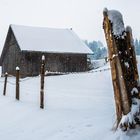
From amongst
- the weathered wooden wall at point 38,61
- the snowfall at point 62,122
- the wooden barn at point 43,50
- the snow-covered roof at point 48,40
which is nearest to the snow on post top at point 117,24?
the snowfall at point 62,122

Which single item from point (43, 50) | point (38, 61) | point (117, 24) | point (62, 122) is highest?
point (43, 50)

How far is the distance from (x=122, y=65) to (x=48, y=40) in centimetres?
2727

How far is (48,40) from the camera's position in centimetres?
3158

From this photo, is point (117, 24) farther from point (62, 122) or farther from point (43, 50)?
point (43, 50)

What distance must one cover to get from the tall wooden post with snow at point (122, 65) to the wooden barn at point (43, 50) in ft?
78.0

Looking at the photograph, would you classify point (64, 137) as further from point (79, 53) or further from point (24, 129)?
point (79, 53)

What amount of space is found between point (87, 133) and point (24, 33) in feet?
91.2

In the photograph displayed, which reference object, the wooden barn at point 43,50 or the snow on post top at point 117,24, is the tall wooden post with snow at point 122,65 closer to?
the snow on post top at point 117,24

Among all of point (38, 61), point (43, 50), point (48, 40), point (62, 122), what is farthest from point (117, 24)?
point (48, 40)

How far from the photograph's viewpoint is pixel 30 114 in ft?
25.7

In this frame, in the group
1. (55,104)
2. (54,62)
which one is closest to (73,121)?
(55,104)

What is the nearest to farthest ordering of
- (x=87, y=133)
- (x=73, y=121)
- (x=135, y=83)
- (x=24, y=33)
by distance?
(x=135, y=83), (x=87, y=133), (x=73, y=121), (x=24, y=33)

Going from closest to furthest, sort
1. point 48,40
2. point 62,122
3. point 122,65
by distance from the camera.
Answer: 1. point 122,65
2. point 62,122
3. point 48,40

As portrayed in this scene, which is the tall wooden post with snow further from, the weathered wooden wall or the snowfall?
the weathered wooden wall
